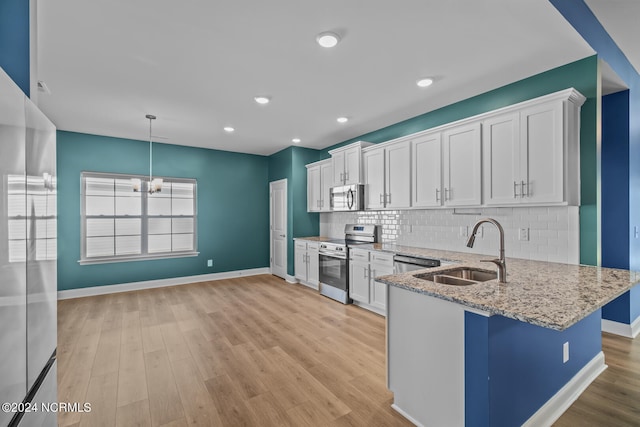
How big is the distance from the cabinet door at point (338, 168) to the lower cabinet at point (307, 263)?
116 centimetres

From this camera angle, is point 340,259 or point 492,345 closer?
point 492,345

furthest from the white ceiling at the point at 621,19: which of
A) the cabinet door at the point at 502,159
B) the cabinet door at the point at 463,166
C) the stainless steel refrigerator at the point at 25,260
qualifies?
the stainless steel refrigerator at the point at 25,260

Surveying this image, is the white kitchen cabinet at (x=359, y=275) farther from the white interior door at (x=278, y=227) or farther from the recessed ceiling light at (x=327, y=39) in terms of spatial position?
the recessed ceiling light at (x=327, y=39)

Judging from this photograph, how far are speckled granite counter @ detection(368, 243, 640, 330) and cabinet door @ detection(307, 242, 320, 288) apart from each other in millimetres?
3016

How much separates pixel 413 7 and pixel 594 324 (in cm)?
283

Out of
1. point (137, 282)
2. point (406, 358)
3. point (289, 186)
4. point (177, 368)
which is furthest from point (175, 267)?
point (406, 358)

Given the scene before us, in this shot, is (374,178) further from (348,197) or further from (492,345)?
(492,345)

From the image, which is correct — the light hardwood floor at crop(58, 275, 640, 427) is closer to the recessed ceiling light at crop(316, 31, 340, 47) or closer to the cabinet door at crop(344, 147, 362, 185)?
the cabinet door at crop(344, 147, 362, 185)

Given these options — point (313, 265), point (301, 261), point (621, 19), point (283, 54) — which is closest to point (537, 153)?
point (621, 19)

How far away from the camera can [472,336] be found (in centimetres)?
160

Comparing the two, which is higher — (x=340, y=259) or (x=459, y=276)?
(x=459, y=276)

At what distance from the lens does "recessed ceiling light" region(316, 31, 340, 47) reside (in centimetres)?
231

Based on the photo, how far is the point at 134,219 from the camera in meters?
5.47

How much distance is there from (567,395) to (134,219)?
247 inches
